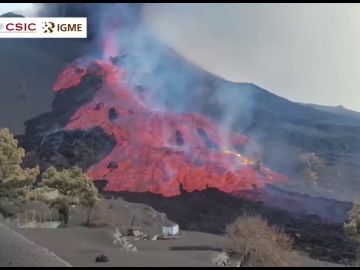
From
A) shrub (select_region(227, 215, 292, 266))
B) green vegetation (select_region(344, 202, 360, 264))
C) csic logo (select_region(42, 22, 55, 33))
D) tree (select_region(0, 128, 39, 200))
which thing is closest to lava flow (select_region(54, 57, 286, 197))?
shrub (select_region(227, 215, 292, 266))

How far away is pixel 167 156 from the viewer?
33.5 ft

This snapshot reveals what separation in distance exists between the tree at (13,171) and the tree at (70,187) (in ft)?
0.76

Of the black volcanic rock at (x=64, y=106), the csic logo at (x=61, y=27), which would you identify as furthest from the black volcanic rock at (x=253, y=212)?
the csic logo at (x=61, y=27)

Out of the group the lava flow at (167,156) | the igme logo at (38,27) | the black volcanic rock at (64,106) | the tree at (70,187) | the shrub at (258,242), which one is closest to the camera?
the igme logo at (38,27)

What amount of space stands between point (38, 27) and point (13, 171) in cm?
218

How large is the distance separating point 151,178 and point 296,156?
2225 mm

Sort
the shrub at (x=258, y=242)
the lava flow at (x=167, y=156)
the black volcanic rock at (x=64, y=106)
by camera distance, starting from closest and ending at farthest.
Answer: the shrub at (x=258, y=242)
the lava flow at (x=167, y=156)
the black volcanic rock at (x=64, y=106)

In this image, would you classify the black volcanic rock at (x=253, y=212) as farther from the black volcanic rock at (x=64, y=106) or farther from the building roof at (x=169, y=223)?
the black volcanic rock at (x=64, y=106)

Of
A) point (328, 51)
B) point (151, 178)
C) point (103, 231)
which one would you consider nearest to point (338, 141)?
point (328, 51)

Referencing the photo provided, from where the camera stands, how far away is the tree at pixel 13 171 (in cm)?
1009

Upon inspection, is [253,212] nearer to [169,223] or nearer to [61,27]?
[169,223]

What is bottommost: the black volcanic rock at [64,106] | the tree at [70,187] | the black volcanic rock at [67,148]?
the tree at [70,187]

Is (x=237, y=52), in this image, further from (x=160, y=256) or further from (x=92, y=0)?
(x=160, y=256)

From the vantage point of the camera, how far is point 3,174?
1028cm
